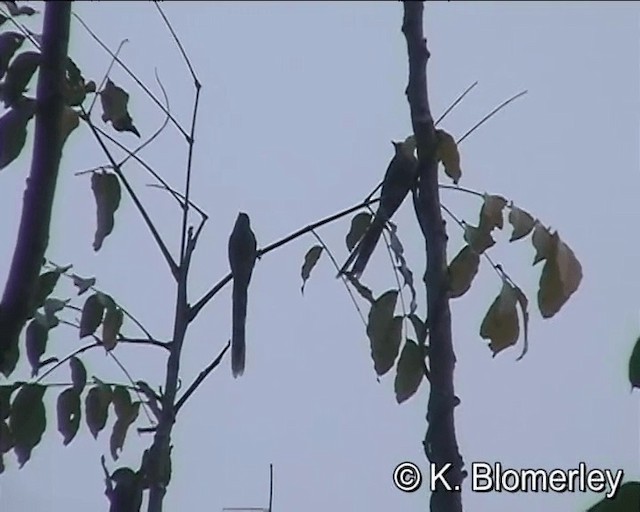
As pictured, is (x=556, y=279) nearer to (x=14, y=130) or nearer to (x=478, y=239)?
(x=478, y=239)

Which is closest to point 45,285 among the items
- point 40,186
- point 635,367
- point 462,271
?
point 40,186

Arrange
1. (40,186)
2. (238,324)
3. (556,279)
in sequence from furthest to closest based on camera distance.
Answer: (238,324), (556,279), (40,186)

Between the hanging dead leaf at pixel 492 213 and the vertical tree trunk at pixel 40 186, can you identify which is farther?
the hanging dead leaf at pixel 492 213

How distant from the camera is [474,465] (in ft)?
2.81

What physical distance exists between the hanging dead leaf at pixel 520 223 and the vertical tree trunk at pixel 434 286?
54 mm

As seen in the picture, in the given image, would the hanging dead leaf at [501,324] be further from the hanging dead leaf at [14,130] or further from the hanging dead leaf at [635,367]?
the hanging dead leaf at [14,130]

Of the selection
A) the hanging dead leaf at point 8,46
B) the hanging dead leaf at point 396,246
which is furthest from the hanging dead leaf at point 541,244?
the hanging dead leaf at point 8,46

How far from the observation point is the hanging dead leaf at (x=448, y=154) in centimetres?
80

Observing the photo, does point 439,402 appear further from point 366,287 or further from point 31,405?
point 31,405

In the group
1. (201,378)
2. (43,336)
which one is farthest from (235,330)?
(43,336)

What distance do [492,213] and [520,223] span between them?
0.07ft

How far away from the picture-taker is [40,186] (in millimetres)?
643

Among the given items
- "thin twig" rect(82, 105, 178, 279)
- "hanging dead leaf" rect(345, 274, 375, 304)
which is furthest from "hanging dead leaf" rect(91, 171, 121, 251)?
"hanging dead leaf" rect(345, 274, 375, 304)

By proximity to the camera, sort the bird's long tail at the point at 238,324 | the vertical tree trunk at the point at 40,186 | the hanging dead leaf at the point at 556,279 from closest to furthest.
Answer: the vertical tree trunk at the point at 40,186
the hanging dead leaf at the point at 556,279
the bird's long tail at the point at 238,324
